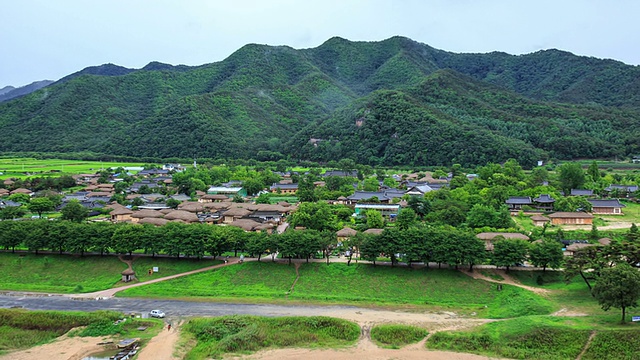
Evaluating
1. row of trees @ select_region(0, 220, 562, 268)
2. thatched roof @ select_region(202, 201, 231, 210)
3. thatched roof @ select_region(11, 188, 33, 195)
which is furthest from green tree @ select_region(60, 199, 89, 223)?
thatched roof @ select_region(11, 188, 33, 195)

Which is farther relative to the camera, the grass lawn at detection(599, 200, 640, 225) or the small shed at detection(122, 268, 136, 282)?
the grass lawn at detection(599, 200, 640, 225)

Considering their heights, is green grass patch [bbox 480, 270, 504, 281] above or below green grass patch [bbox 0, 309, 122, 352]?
above

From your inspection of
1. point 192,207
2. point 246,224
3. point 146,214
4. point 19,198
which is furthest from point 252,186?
point 19,198

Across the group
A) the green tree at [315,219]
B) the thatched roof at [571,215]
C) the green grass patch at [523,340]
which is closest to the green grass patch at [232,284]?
the green tree at [315,219]

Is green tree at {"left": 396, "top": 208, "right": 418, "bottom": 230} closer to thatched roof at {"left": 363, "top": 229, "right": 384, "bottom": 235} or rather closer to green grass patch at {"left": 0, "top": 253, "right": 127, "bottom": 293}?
thatched roof at {"left": 363, "top": 229, "right": 384, "bottom": 235}

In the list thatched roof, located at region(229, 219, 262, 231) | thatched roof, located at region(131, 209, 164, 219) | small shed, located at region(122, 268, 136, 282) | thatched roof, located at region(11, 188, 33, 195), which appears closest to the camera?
small shed, located at region(122, 268, 136, 282)

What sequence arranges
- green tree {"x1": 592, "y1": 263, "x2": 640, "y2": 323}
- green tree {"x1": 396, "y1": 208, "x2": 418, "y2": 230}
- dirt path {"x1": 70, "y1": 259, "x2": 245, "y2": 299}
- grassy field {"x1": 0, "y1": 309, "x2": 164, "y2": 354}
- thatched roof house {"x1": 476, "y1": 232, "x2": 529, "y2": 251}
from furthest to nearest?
green tree {"x1": 396, "y1": 208, "x2": 418, "y2": 230} → thatched roof house {"x1": 476, "y1": 232, "x2": 529, "y2": 251} → dirt path {"x1": 70, "y1": 259, "x2": 245, "y2": 299} → grassy field {"x1": 0, "y1": 309, "x2": 164, "y2": 354} → green tree {"x1": 592, "y1": 263, "x2": 640, "y2": 323}

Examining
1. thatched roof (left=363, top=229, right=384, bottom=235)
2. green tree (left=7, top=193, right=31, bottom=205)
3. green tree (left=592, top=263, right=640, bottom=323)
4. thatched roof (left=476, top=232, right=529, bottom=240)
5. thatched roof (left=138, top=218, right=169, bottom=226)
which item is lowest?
green tree (left=592, top=263, right=640, bottom=323)

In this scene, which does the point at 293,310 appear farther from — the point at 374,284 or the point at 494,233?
the point at 494,233
